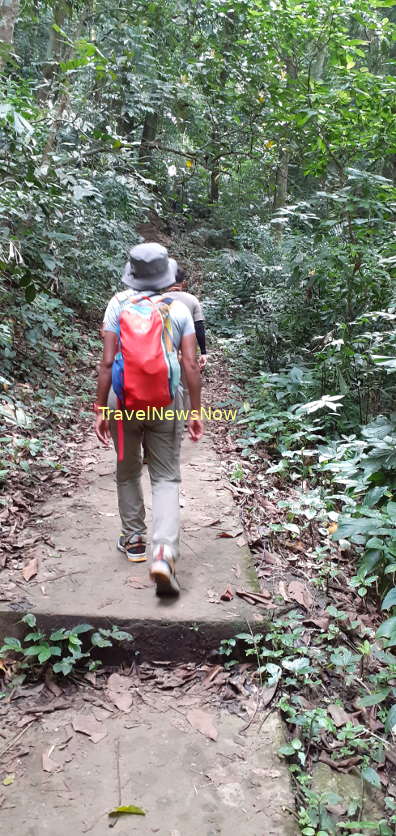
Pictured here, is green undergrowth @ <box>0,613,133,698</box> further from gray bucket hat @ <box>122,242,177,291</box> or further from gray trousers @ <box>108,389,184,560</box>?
gray bucket hat @ <box>122,242,177,291</box>

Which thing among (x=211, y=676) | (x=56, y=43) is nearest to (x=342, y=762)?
(x=211, y=676)

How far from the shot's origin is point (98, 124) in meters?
8.88

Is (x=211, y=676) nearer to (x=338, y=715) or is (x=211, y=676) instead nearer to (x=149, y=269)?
(x=338, y=715)

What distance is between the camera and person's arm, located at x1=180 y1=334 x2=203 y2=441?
316 centimetres

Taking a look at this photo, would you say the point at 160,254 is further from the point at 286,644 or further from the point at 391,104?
the point at 391,104

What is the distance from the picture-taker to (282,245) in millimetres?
7523

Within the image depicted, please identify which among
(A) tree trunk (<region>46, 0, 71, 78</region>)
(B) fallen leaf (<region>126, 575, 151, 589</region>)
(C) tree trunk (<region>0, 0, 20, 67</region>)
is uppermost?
(A) tree trunk (<region>46, 0, 71, 78</region>)

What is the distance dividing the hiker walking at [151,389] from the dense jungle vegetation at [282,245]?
0.97m

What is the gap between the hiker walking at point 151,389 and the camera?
9.75ft

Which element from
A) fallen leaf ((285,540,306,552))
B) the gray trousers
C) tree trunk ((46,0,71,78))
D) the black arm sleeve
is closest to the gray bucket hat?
the gray trousers

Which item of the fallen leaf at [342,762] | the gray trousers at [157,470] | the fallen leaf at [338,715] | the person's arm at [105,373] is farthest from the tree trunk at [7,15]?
the fallen leaf at [342,762]

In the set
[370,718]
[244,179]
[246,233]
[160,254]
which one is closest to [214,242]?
[244,179]

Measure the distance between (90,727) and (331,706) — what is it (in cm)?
110

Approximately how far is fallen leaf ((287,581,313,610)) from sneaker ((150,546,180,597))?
73 cm
